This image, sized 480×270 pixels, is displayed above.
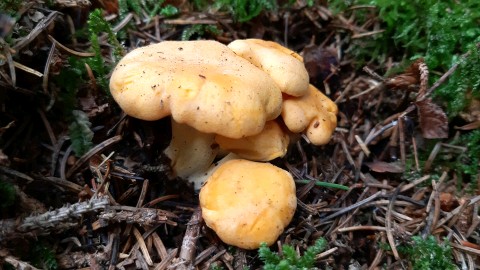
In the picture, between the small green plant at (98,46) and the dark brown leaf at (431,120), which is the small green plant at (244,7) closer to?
the small green plant at (98,46)

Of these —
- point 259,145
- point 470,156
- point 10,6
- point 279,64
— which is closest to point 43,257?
point 259,145

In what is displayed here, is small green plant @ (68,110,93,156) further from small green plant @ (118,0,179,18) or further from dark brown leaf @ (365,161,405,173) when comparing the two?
dark brown leaf @ (365,161,405,173)

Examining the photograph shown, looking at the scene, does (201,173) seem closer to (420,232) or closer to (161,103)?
(161,103)

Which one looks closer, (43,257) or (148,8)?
(43,257)

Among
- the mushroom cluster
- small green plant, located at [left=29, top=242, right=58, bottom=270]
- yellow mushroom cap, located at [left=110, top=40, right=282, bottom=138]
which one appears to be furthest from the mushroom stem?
small green plant, located at [left=29, top=242, right=58, bottom=270]

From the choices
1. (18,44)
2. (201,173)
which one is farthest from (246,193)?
(18,44)

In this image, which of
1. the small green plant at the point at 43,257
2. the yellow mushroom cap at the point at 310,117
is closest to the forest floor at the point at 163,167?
the small green plant at the point at 43,257

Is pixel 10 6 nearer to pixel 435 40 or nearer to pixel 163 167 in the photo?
pixel 163 167
